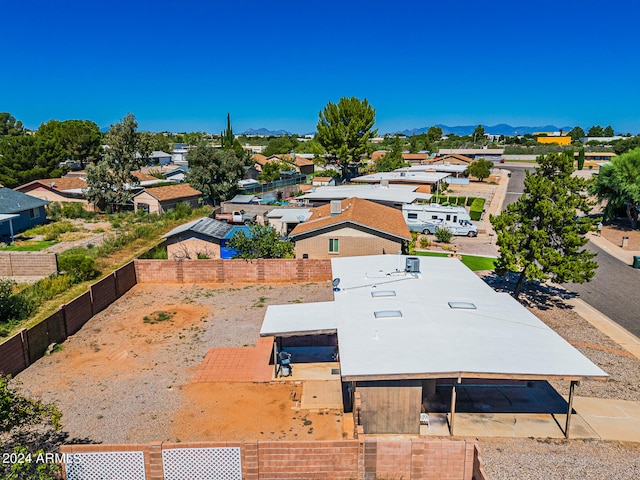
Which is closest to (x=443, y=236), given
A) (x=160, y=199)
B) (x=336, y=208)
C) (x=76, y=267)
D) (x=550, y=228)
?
(x=336, y=208)

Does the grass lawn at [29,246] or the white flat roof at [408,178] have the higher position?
the white flat roof at [408,178]

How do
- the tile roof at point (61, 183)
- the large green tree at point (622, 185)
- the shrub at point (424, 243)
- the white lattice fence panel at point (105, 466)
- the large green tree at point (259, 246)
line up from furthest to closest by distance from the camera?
1. the tile roof at point (61, 183)
2. the large green tree at point (622, 185)
3. the shrub at point (424, 243)
4. the large green tree at point (259, 246)
5. the white lattice fence panel at point (105, 466)

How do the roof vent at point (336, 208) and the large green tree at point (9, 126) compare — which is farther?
the large green tree at point (9, 126)

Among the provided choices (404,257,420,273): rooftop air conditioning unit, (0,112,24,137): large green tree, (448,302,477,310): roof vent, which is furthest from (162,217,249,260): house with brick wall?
(0,112,24,137): large green tree

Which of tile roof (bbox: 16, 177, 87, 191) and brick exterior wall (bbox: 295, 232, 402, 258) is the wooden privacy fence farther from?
tile roof (bbox: 16, 177, 87, 191)

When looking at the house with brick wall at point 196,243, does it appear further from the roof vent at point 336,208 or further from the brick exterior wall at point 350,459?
the brick exterior wall at point 350,459

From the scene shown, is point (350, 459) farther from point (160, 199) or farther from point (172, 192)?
point (172, 192)

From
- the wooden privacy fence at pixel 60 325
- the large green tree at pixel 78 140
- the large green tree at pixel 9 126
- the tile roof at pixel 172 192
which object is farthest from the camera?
the large green tree at pixel 9 126

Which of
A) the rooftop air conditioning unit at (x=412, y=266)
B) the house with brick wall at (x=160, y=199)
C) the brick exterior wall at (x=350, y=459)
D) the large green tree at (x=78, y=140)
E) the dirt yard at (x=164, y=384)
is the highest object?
the large green tree at (x=78, y=140)

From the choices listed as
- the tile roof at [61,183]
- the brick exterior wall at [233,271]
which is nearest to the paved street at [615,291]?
the brick exterior wall at [233,271]
